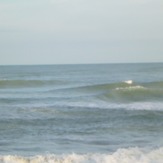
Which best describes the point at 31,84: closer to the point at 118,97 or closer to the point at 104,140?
the point at 118,97

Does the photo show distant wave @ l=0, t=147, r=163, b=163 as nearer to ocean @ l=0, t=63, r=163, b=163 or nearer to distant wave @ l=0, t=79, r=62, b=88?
ocean @ l=0, t=63, r=163, b=163

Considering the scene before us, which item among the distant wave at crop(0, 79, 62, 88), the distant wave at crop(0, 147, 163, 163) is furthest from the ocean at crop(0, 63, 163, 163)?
the distant wave at crop(0, 79, 62, 88)

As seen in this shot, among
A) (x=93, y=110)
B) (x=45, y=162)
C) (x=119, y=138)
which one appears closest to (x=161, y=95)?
(x=93, y=110)

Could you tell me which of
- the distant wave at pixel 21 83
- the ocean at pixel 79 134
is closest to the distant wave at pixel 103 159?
the ocean at pixel 79 134

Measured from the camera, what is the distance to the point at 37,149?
9.70m

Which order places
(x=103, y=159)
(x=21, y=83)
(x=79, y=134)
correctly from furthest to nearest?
(x=21, y=83) → (x=79, y=134) → (x=103, y=159)

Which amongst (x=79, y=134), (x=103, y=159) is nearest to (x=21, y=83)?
(x=79, y=134)

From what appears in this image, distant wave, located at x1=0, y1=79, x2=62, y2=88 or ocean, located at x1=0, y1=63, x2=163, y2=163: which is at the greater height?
distant wave, located at x1=0, y1=79, x2=62, y2=88

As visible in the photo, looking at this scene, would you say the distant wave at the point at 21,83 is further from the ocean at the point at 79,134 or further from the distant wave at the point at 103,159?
the distant wave at the point at 103,159

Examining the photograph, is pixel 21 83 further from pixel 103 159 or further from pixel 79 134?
pixel 103 159

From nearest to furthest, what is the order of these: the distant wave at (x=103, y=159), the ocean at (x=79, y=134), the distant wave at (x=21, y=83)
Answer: the distant wave at (x=103, y=159) → the ocean at (x=79, y=134) → the distant wave at (x=21, y=83)

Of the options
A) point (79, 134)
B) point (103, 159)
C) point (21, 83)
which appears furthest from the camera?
point (21, 83)

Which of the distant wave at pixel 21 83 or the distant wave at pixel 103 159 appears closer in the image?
the distant wave at pixel 103 159

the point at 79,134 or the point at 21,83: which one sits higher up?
the point at 21,83
